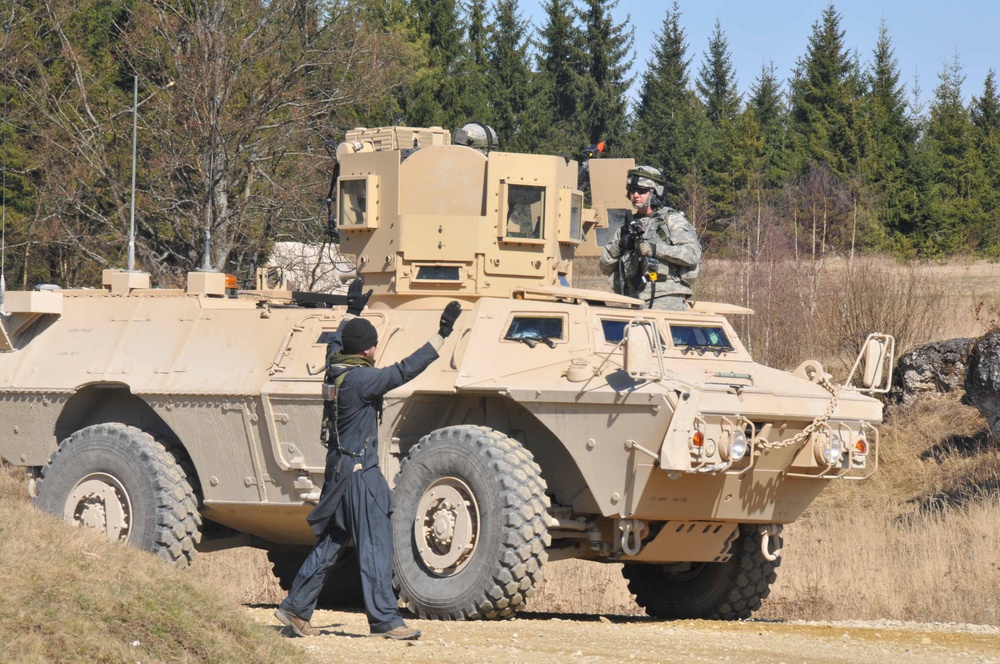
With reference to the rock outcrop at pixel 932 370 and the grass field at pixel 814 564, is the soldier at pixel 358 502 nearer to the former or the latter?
the grass field at pixel 814 564

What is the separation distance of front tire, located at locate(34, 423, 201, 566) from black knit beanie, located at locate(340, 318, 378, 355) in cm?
318

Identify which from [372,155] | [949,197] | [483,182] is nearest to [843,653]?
[483,182]

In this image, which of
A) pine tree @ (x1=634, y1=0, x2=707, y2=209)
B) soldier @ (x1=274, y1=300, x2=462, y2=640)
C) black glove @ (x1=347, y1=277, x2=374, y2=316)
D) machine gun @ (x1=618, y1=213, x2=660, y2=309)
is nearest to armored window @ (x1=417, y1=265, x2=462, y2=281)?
black glove @ (x1=347, y1=277, x2=374, y2=316)

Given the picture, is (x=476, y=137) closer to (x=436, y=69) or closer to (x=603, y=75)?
(x=436, y=69)

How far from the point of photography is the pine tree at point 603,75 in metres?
47.2

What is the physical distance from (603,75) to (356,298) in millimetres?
37430

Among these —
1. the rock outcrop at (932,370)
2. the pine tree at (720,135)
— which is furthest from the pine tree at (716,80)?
the rock outcrop at (932,370)

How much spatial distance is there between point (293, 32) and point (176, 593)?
1517cm

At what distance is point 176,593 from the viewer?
8008mm

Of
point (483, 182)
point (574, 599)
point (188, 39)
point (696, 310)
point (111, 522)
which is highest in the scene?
point (188, 39)

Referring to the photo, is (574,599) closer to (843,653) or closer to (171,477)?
(171,477)

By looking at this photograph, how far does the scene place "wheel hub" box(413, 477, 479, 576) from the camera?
33.1 feet

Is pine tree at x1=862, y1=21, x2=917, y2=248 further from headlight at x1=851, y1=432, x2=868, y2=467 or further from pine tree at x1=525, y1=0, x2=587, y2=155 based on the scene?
headlight at x1=851, y1=432, x2=868, y2=467

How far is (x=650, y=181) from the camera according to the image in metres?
12.8
